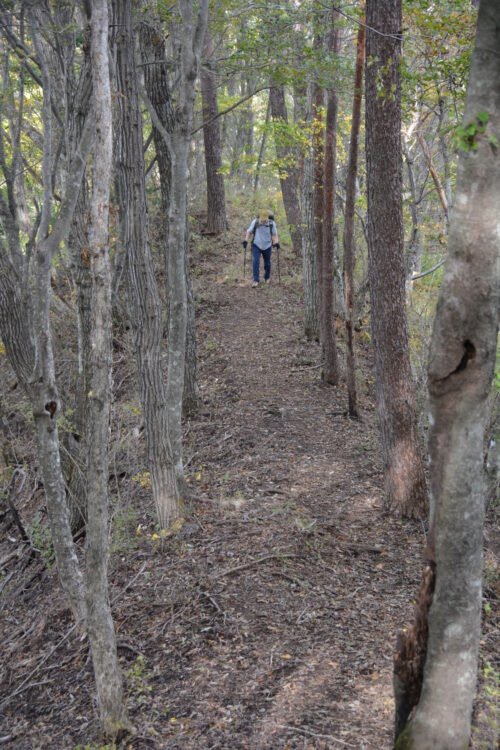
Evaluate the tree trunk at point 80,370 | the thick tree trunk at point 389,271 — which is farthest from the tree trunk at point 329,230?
the tree trunk at point 80,370

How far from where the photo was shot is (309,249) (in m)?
12.7

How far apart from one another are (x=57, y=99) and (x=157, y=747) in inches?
314

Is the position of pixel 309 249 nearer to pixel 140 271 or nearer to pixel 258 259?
pixel 258 259


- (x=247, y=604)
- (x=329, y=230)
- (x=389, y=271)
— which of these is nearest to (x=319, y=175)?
(x=329, y=230)

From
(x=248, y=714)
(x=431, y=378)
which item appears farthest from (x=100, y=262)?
(x=248, y=714)

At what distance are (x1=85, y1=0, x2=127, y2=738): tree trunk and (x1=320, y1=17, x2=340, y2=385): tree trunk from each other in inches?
249

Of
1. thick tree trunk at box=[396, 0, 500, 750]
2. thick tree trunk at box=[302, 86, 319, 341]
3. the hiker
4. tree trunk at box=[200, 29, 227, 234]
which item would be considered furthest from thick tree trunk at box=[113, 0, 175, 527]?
tree trunk at box=[200, 29, 227, 234]

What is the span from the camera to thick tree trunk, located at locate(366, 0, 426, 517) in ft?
20.6

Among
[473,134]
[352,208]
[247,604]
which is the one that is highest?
[352,208]

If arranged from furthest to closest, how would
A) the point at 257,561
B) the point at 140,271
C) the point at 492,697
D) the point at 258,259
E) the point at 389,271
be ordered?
the point at 258,259
the point at 140,271
the point at 389,271
the point at 257,561
the point at 492,697

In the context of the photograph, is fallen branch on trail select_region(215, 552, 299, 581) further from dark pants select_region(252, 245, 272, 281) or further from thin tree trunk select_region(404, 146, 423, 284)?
dark pants select_region(252, 245, 272, 281)

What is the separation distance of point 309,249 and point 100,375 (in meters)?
9.36

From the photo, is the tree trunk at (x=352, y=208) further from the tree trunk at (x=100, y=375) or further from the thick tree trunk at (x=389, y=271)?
the tree trunk at (x=100, y=375)

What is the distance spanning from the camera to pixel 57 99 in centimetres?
844
